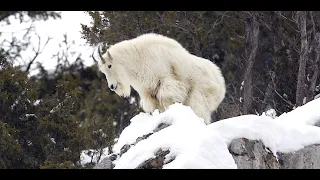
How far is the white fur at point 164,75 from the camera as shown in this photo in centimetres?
1050

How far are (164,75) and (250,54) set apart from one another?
31.4 ft

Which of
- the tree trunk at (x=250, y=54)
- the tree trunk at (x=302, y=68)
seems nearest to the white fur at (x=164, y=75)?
the tree trunk at (x=302, y=68)

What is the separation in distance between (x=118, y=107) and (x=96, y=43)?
5.01 meters

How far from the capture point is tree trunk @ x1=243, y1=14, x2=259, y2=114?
18100mm

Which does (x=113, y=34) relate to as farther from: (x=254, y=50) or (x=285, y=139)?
(x=285, y=139)

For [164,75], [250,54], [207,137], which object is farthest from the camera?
[250,54]

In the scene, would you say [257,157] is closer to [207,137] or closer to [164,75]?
[207,137]

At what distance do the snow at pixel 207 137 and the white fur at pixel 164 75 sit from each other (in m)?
1.44

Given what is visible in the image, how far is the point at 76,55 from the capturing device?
29.3m

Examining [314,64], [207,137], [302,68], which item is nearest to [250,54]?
[314,64]

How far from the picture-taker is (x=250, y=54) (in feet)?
64.6

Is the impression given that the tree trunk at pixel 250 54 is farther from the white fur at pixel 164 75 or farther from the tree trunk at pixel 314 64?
the white fur at pixel 164 75
